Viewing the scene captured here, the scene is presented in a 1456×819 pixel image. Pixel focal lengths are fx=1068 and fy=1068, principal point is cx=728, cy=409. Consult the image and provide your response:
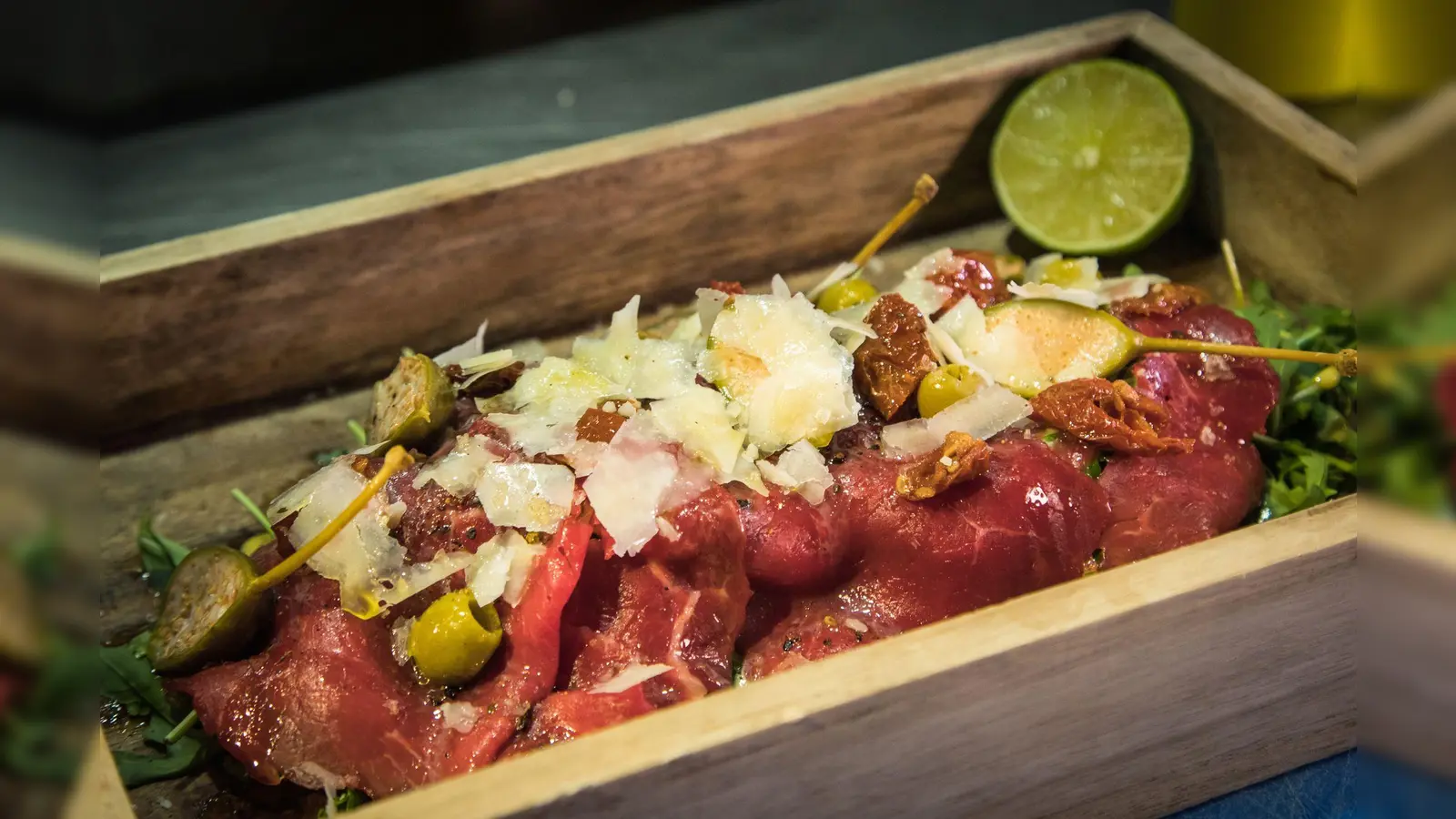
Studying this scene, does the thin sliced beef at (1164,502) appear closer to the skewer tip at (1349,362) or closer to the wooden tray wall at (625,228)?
the skewer tip at (1349,362)

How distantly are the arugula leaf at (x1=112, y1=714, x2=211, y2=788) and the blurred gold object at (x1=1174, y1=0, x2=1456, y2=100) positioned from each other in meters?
2.46

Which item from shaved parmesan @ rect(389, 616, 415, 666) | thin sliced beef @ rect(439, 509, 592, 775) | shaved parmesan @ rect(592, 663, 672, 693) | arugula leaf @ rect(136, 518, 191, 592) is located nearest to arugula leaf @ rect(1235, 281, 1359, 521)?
shaved parmesan @ rect(592, 663, 672, 693)

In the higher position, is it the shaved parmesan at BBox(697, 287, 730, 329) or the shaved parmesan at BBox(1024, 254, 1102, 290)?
A: the shaved parmesan at BBox(697, 287, 730, 329)

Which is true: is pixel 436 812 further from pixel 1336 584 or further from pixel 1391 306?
pixel 1336 584

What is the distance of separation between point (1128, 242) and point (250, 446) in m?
2.08

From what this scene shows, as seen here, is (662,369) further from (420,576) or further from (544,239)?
(544,239)

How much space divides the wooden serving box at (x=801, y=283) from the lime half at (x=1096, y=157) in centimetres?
9

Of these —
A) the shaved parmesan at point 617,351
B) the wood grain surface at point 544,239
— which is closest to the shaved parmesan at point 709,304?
the shaved parmesan at point 617,351

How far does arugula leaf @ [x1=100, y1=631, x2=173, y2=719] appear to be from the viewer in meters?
1.85

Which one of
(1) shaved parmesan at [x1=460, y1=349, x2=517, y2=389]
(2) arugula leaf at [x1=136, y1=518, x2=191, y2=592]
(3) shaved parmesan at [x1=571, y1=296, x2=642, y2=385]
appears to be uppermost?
(3) shaved parmesan at [x1=571, y1=296, x2=642, y2=385]

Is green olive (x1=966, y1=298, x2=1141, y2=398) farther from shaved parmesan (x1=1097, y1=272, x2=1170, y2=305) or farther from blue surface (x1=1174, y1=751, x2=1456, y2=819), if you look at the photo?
blue surface (x1=1174, y1=751, x2=1456, y2=819)

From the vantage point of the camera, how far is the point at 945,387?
1896 millimetres

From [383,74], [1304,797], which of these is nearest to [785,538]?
[1304,797]

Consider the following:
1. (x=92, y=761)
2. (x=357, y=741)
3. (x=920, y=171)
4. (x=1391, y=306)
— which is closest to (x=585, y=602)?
(x=357, y=741)
